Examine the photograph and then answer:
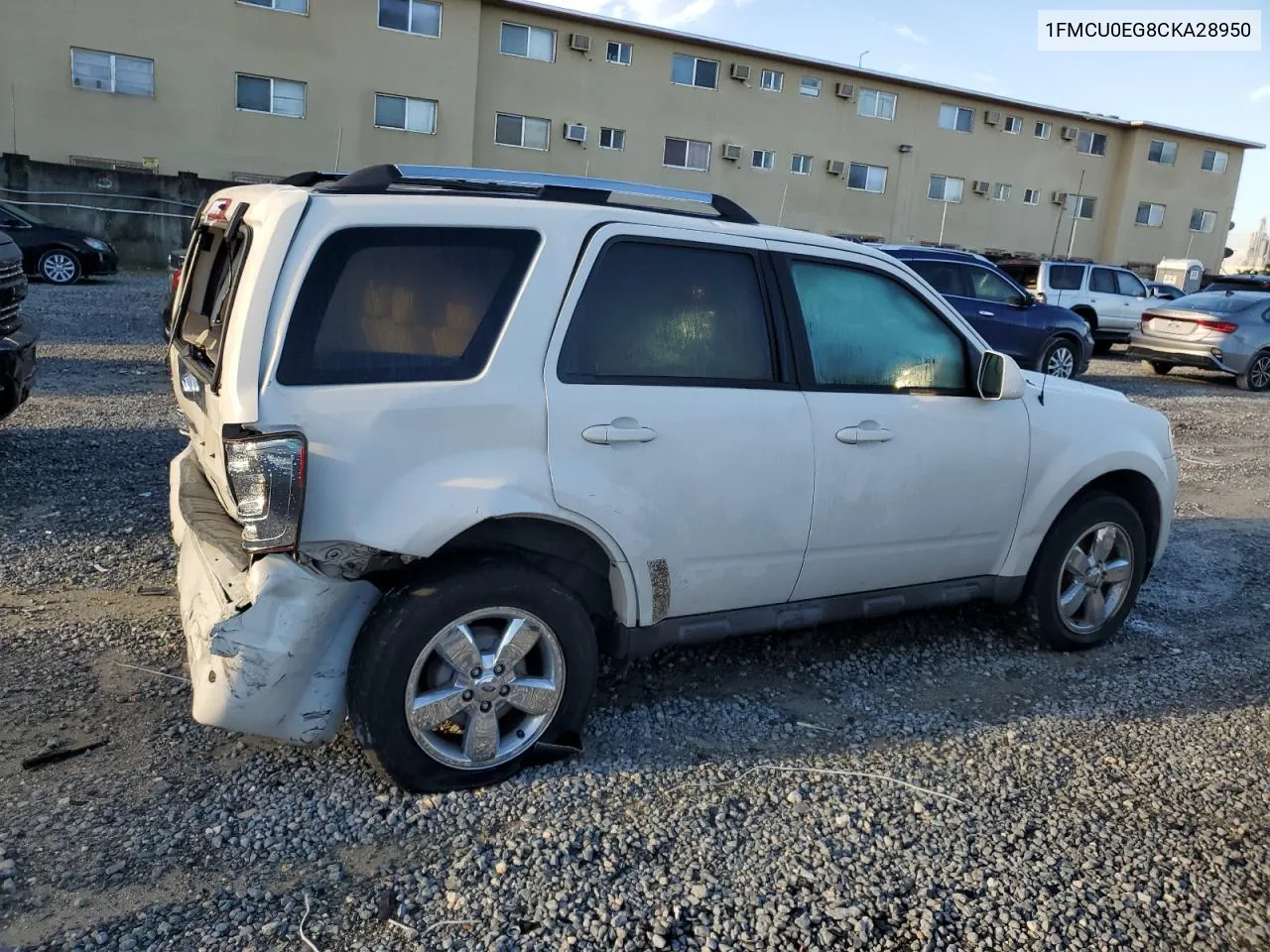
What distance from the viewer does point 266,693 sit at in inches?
117

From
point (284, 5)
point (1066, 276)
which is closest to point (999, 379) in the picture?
point (1066, 276)

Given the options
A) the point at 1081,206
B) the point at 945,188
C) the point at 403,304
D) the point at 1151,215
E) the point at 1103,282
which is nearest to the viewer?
the point at 403,304

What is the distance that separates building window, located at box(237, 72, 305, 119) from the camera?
1071 inches

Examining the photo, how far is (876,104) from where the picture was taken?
35938mm

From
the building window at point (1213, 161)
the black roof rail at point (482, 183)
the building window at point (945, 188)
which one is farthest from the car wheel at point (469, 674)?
the building window at point (1213, 161)

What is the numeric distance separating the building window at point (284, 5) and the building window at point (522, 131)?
242 inches

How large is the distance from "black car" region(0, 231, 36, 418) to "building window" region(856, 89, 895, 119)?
3335 centimetres

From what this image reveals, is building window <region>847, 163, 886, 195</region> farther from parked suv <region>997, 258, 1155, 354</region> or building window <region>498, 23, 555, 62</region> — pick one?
parked suv <region>997, 258, 1155, 354</region>

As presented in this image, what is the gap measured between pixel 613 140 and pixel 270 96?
10.5 m

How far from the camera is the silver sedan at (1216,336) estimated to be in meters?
15.3

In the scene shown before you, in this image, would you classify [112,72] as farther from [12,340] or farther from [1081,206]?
[1081,206]

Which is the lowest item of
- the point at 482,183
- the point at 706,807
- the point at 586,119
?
the point at 706,807

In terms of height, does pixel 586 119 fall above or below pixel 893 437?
above

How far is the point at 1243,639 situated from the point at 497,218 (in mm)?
Answer: 4333
